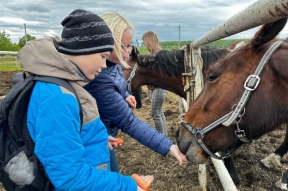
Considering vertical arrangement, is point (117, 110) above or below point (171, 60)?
below

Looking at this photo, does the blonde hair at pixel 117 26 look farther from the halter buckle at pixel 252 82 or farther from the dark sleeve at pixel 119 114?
the halter buckle at pixel 252 82

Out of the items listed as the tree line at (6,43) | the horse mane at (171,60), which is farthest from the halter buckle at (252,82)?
the tree line at (6,43)

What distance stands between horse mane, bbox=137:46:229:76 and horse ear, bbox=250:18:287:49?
1789 millimetres

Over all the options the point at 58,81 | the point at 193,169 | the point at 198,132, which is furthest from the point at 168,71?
the point at 58,81

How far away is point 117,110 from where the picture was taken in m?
1.72

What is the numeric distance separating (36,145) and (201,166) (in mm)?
2129

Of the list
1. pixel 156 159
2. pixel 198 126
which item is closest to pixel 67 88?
pixel 198 126

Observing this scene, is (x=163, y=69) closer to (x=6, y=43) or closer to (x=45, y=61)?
(x=45, y=61)

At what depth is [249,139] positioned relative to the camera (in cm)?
158

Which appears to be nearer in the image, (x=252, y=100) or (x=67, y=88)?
(x=67, y=88)

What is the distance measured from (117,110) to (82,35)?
632 mm

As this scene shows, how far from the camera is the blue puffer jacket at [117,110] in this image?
5.54 feet

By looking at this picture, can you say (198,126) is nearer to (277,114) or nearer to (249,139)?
(249,139)

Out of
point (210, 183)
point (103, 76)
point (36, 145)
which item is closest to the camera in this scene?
point (36, 145)
